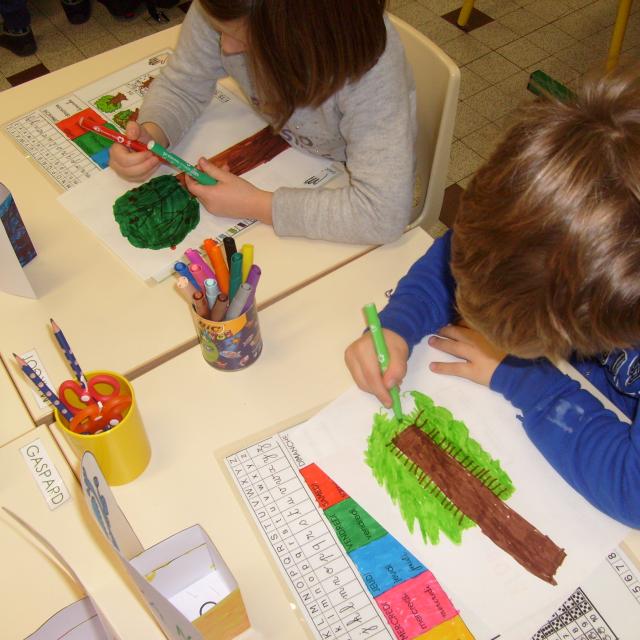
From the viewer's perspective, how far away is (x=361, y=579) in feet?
2.33

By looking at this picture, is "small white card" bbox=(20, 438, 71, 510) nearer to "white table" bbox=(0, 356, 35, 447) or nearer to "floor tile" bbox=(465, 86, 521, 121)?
"white table" bbox=(0, 356, 35, 447)

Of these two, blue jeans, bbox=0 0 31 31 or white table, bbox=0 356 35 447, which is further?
blue jeans, bbox=0 0 31 31

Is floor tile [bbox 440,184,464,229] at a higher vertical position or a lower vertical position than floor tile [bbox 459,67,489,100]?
lower

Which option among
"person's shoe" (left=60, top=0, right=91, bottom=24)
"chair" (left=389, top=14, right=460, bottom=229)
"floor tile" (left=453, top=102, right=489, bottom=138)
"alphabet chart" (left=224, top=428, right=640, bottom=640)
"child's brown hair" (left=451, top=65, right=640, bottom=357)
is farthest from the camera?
"person's shoe" (left=60, top=0, right=91, bottom=24)

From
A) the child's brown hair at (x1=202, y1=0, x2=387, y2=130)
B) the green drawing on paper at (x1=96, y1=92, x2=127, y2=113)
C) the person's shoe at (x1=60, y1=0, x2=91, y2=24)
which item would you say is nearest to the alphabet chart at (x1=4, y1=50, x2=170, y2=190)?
the green drawing on paper at (x1=96, y1=92, x2=127, y2=113)

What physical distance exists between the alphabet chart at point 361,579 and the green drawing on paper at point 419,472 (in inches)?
1.6

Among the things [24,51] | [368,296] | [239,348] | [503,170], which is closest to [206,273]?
[239,348]

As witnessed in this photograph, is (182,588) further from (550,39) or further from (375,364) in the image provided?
(550,39)

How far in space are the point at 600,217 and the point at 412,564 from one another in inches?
16.2

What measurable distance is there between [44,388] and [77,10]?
2.35 meters

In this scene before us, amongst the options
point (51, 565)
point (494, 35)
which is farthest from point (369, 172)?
point (494, 35)

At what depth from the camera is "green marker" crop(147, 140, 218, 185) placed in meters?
1.01

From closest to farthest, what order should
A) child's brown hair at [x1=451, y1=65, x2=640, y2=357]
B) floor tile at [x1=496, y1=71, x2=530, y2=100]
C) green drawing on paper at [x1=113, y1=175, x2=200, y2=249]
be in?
child's brown hair at [x1=451, y1=65, x2=640, y2=357]
green drawing on paper at [x1=113, y1=175, x2=200, y2=249]
floor tile at [x1=496, y1=71, x2=530, y2=100]

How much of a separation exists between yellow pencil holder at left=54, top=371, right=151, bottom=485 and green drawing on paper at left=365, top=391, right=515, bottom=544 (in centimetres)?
27
